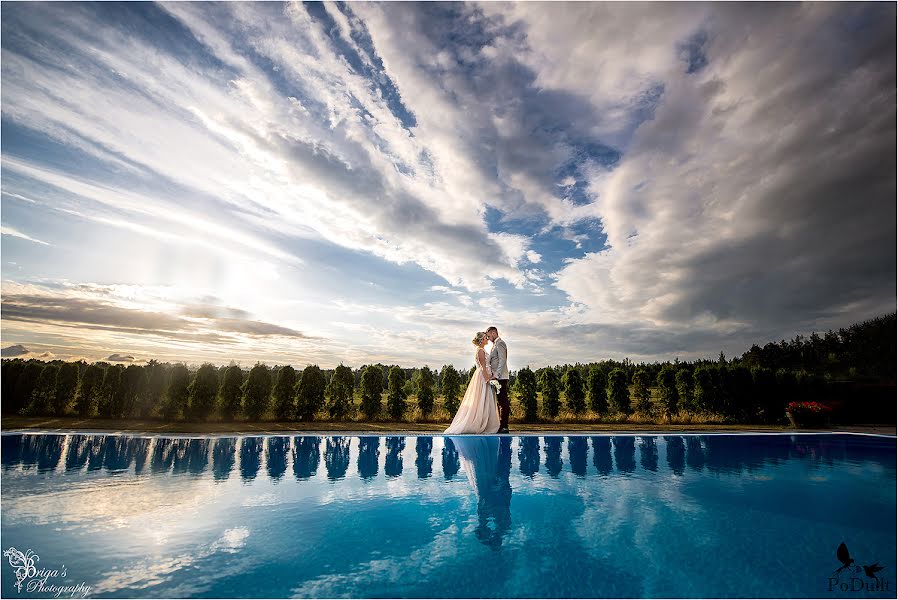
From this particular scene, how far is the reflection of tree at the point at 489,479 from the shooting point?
4.55 metres

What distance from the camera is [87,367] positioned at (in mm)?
14250

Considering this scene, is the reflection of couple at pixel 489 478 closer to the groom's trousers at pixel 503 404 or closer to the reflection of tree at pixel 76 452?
the groom's trousers at pixel 503 404

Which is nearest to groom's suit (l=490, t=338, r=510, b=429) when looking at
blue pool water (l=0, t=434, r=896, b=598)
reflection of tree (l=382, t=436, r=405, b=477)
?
blue pool water (l=0, t=434, r=896, b=598)

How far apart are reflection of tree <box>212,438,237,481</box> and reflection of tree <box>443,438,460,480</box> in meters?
3.94

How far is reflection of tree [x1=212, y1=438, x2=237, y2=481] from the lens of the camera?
691 centimetres

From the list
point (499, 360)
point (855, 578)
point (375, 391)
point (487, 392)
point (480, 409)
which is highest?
point (499, 360)

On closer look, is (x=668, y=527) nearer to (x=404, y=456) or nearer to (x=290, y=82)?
(x=404, y=456)

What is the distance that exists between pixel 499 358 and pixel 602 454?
151 inches

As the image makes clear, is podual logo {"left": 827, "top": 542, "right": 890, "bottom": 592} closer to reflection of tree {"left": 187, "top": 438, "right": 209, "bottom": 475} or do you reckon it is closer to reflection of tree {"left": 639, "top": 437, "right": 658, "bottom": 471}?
reflection of tree {"left": 639, "top": 437, "right": 658, "bottom": 471}

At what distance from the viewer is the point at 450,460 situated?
8383 mm

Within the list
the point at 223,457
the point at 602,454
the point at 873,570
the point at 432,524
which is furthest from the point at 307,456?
the point at 873,570

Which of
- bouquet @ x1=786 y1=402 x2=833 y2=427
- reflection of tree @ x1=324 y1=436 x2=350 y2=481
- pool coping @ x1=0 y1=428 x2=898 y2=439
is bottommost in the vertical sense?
reflection of tree @ x1=324 y1=436 x2=350 y2=481

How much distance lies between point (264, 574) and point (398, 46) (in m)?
10.6

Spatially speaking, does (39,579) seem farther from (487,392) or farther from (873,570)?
(487,392)
